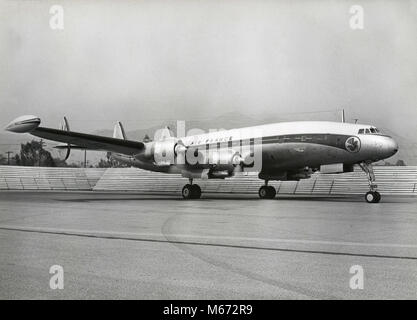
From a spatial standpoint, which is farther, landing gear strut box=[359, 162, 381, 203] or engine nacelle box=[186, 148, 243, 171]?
engine nacelle box=[186, 148, 243, 171]

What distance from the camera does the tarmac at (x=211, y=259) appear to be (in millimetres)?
4645

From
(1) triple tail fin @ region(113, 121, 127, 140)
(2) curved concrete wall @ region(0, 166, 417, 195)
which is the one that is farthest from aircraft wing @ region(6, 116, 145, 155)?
(2) curved concrete wall @ region(0, 166, 417, 195)

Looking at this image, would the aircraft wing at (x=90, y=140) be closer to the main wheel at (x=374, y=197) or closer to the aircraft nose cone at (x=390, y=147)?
the main wheel at (x=374, y=197)

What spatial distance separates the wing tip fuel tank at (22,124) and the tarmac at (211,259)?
2.62 metres

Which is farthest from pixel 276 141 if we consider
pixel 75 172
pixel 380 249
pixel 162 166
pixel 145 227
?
pixel 75 172

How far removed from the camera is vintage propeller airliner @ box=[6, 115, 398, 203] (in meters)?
19.3

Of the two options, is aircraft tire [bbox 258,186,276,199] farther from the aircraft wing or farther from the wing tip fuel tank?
the wing tip fuel tank

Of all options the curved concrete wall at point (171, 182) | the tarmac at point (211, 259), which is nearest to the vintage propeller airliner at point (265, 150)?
the tarmac at point (211, 259)

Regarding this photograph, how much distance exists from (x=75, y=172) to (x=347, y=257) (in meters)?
48.5

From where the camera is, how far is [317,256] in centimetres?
655

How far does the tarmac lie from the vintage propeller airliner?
8604 mm

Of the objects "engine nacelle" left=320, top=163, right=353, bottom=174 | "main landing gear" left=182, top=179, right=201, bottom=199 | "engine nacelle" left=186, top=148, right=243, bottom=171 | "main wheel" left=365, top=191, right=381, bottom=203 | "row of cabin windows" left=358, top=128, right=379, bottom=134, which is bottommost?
"main wheel" left=365, top=191, right=381, bottom=203
